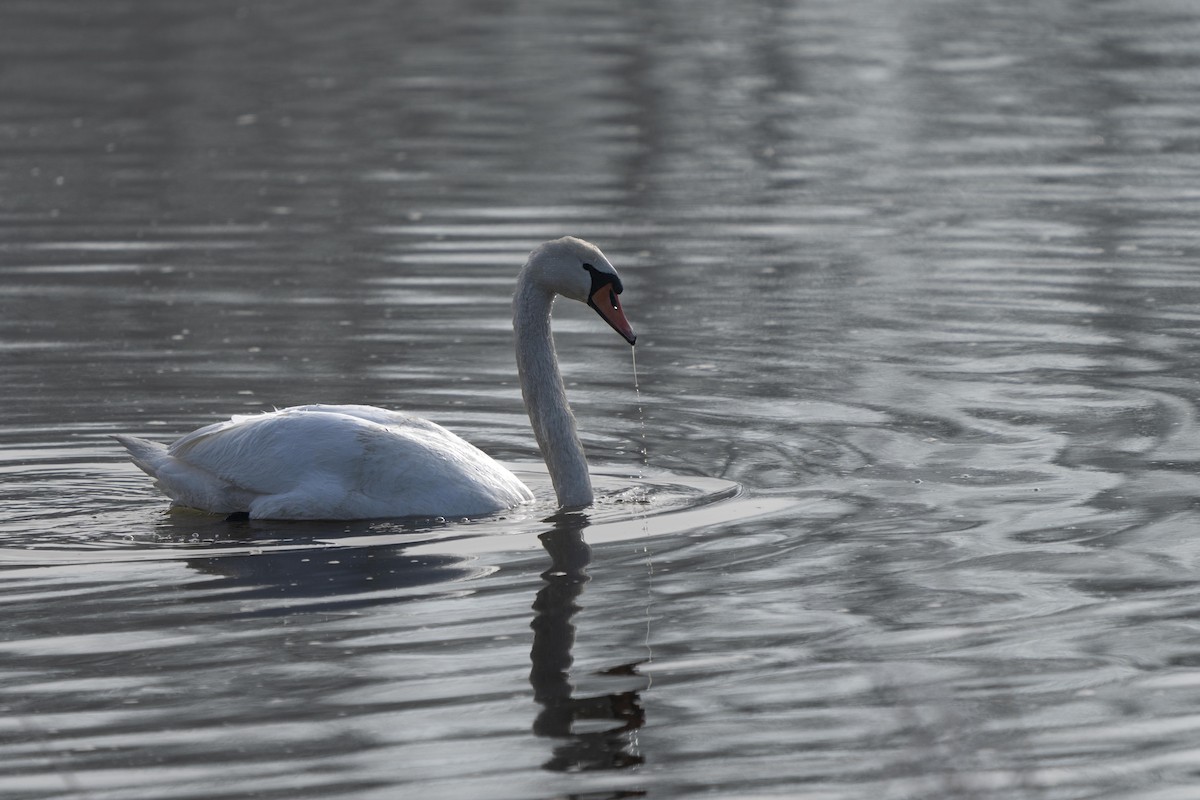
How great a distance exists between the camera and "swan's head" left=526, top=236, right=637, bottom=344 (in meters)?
9.70

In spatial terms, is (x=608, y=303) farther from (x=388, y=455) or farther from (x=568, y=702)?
(x=568, y=702)

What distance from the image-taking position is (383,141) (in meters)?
22.6

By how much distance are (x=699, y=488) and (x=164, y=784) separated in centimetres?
428

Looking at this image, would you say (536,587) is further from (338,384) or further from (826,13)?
(826,13)

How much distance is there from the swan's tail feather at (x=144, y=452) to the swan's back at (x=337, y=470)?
0.55 ft

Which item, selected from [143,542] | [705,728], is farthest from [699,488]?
[705,728]

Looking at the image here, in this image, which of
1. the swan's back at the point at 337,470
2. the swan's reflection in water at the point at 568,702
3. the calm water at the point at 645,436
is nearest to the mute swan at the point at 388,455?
the swan's back at the point at 337,470

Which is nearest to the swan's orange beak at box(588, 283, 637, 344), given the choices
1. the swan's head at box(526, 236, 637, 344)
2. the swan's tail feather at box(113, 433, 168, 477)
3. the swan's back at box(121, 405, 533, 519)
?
the swan's head at box(526, 236, 637, 344)

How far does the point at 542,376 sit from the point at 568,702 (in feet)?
11.0

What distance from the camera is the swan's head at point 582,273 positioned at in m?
9.70

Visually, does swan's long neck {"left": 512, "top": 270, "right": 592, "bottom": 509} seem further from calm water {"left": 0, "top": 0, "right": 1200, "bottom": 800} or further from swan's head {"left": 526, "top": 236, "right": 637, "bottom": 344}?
calm water {"left": 0, "top": 0, "right": 1200, "bottom": 800}

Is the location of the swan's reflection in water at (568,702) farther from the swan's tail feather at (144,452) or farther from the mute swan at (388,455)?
the swan's tail feather at (144,452)

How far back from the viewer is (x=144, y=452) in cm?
1000

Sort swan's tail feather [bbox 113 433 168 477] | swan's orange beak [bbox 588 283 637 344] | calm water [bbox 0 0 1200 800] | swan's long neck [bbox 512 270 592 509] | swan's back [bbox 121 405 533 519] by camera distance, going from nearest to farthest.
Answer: calm water [bbox 0 0 1200 800], swan's back [bbox 121 405 533 519], swan's orange beak [bbox 588 283 637 344], swan's long neck [bbox 512 270 592 509], swan's tail feather [bbox 113 433 168 477]
